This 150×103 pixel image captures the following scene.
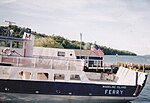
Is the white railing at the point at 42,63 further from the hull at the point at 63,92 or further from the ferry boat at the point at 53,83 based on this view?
the hull at the point at 63,92

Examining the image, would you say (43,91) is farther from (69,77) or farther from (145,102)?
(145,102)

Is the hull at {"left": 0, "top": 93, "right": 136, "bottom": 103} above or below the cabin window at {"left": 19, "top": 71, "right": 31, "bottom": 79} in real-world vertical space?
below

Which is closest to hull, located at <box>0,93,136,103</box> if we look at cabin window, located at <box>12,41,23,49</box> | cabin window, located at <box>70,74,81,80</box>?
cabin window, located at <box>70,74,81,80</box>

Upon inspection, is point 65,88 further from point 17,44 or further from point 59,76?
point 17,44

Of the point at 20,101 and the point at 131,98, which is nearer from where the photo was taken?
the point at 20,101

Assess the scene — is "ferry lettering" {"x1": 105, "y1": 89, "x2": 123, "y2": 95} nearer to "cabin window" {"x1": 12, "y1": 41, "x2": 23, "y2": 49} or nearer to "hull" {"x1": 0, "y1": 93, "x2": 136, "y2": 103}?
"hull" {"x1": 0, "y1": 93, "x2": 136, "y2": 103}

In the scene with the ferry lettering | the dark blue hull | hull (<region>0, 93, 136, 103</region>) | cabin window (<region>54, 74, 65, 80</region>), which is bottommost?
hull (<region>0, 93, 136, 103</region>)

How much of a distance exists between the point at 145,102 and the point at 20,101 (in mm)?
13904

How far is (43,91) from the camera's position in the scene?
19.6 m

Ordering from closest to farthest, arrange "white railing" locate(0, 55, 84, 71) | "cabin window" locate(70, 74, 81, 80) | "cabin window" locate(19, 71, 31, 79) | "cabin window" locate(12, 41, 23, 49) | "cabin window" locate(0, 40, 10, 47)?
"cabin window" locate(19, 71, 31, 79) < "white railing" locate(0, 55, 84, 71) < "cabin window" locate(70, 74, 81, 80) < "cabin window" locate(0, 40, 10, 47) < "cabin window" locate(12, 41, 23, 49)

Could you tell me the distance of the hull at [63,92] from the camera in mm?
19188

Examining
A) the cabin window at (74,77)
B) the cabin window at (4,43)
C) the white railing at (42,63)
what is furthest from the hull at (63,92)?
the cabin window at (4,43)

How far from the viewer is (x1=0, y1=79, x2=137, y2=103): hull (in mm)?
19188

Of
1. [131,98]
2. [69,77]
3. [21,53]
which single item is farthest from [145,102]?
[21,53]
